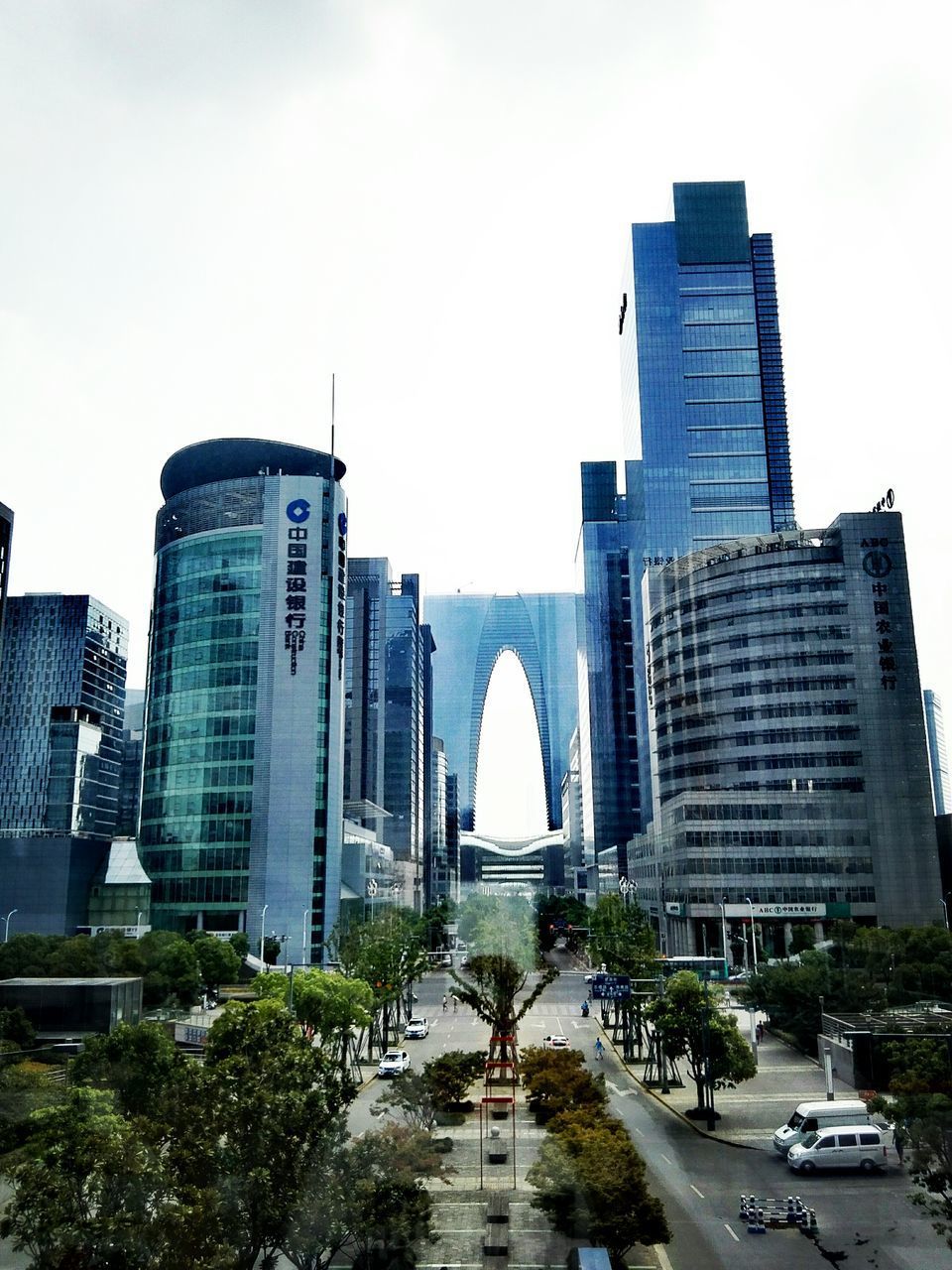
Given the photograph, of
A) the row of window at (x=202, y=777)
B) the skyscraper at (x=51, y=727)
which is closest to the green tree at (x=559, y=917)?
the row of window at (x=202, y=777)

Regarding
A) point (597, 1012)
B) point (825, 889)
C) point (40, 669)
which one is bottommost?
point (597, 1012)

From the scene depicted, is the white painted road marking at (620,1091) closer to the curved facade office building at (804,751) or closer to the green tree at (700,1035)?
the green tree at (700,1035)

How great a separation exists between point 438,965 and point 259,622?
46284 mm

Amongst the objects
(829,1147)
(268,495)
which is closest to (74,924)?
(268,495)

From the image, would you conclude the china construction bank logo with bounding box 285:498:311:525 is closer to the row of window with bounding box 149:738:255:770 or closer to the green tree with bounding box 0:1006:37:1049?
the row of window with bounding box 149:738:255:770

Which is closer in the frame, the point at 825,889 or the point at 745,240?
the point at 825,889

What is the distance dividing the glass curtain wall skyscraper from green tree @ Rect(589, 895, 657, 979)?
252ft

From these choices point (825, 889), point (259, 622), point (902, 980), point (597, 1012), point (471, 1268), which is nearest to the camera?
point (471, 1268)

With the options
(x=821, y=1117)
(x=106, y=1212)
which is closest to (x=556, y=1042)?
(x=821, y=1117)

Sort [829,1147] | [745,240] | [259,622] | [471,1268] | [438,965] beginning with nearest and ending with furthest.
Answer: [471,1268] < [829,1147] < [259,622] < [438,965] < [745,240]

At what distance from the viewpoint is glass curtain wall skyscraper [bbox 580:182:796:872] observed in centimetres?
17600

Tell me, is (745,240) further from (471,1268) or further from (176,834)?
(471,1268)

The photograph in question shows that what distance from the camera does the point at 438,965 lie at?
394ft

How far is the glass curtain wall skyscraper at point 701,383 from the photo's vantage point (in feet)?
577
